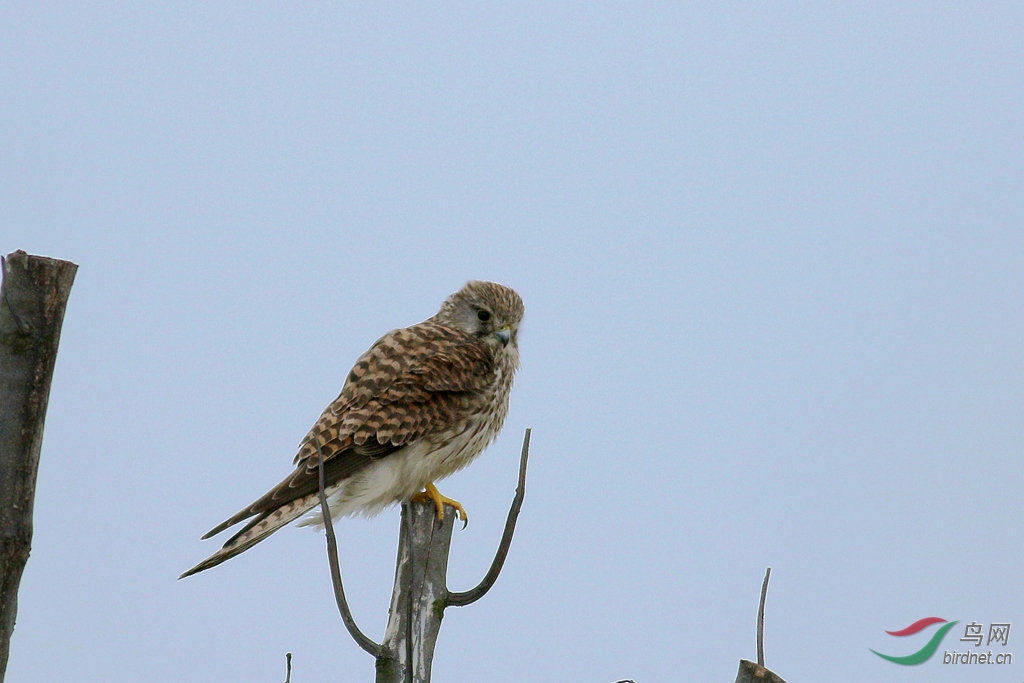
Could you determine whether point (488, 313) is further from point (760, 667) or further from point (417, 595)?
point (760, 667)

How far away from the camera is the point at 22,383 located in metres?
1.94

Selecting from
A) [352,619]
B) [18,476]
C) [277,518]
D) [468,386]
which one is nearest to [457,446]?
[468,386]

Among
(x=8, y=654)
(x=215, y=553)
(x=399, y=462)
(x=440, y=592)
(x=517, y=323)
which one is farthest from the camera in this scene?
(x=517, y=323)

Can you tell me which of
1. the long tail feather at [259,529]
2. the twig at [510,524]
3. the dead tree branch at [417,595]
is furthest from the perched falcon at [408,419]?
the twig at [510,524]

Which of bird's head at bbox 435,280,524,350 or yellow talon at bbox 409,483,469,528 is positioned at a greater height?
bird's head at bbox 435,280,524,350

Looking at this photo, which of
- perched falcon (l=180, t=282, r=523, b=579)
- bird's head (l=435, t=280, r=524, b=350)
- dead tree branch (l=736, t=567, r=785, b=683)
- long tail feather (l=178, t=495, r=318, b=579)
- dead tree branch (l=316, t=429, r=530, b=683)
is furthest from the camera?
bird's head (l=435, t=280, r=524, b=350)

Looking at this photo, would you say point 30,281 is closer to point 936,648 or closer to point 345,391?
point 345,391

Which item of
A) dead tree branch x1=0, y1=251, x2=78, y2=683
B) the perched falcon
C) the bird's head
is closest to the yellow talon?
the perched falcon

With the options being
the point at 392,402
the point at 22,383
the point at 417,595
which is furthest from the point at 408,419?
→ the point at 22,383

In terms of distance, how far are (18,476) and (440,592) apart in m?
0.94

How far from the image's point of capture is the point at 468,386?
3518 mm

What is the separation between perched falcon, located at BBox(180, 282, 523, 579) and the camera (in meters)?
3.03

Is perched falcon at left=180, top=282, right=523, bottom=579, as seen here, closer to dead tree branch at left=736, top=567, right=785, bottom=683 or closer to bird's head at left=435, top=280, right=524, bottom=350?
bird's head at left=435, top=280, right=524, bottom=350

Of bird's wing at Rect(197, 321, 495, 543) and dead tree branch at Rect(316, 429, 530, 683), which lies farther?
bird's wing at Rect(197, 321, 495, 543)
